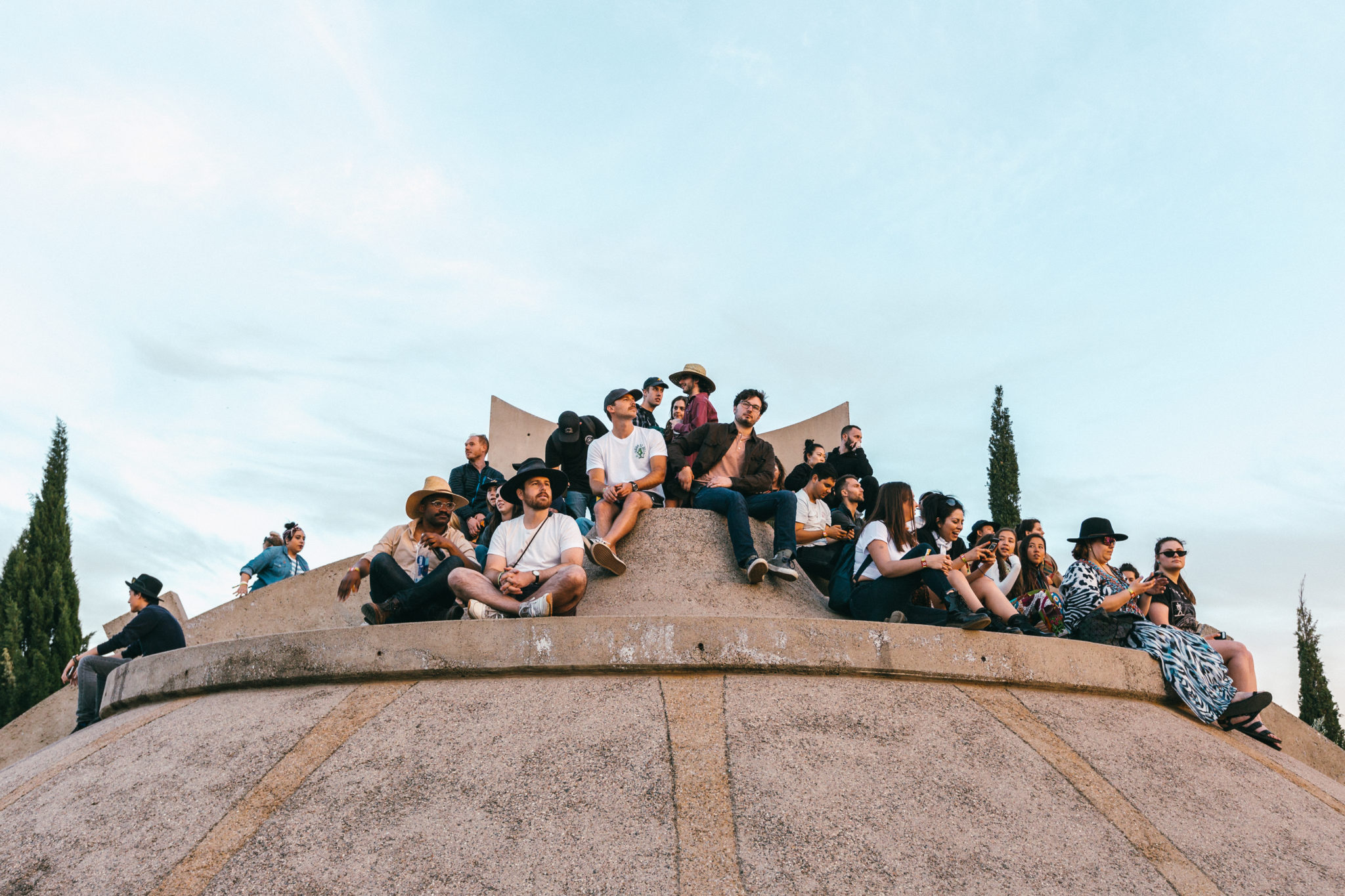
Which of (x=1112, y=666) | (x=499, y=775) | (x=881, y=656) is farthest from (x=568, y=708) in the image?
(x=1112, y=666)

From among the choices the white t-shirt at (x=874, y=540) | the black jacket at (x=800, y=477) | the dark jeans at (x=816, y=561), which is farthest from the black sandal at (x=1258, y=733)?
the black jacket at (x=800, y=477)

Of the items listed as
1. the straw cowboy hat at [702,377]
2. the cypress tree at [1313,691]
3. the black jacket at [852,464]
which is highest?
the straw cowboy hat at [702,377]

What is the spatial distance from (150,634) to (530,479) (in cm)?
319

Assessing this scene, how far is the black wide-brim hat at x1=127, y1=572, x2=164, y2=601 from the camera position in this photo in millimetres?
8547

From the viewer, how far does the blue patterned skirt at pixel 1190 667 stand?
643cm

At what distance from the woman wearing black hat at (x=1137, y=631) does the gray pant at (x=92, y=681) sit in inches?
271

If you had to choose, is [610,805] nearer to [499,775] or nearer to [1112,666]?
[499,775]

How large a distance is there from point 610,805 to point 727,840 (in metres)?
0.55

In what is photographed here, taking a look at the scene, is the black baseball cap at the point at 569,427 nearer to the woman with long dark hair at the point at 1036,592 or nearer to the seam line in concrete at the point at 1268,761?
the woman with long dark hair at the point at 1036,592

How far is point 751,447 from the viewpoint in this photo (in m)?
8.52

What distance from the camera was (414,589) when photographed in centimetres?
691

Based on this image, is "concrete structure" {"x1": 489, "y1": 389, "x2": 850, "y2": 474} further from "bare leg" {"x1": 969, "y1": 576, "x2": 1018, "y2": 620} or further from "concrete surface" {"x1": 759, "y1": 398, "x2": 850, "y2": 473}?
"bare leg" {"x1": 969, "y1": 576, "x2": 1018, "y2": 620}

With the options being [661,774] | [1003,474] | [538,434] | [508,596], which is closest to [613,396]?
[508,596]

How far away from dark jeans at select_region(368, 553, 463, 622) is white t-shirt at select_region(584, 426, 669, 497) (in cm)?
168
